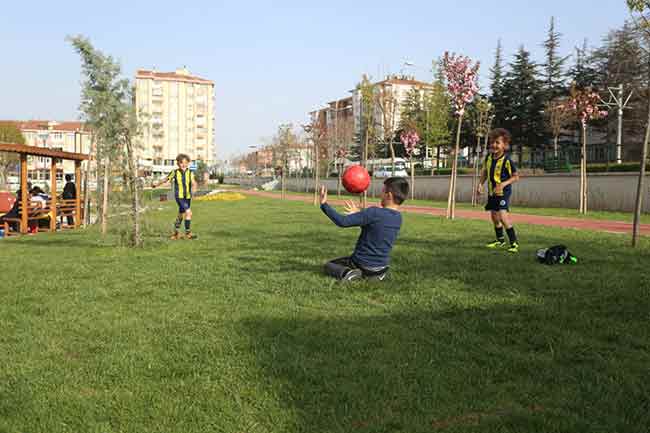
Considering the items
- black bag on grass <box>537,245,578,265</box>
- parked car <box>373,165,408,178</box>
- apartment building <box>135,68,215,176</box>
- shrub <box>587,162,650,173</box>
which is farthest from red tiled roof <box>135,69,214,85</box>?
black bag on grass <box>537,245,578,265</box>

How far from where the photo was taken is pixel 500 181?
989 cm

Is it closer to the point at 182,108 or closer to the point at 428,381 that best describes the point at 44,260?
the point at 428,381

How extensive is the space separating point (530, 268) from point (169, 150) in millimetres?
113156

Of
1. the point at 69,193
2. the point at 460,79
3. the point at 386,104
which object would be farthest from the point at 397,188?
the point at 386,104

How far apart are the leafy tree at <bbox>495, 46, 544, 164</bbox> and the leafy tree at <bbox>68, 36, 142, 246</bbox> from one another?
4141cm

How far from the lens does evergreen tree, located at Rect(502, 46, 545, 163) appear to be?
159ft

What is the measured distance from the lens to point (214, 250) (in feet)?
34.6

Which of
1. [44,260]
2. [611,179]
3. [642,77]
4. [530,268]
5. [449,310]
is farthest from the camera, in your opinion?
[642,77]

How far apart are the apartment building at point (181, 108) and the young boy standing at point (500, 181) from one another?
10508 centimetres

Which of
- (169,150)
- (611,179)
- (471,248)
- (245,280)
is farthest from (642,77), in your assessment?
(169,150)

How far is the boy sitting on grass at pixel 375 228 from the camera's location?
651 centimetres

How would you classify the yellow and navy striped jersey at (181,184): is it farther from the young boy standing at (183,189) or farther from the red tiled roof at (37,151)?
the red tiled roof at (37,151)

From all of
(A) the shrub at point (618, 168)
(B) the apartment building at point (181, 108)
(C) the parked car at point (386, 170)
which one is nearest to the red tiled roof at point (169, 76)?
(B) the apartment building at point (181, 108)

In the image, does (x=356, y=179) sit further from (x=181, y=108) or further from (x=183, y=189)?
(x=181, y=108)
